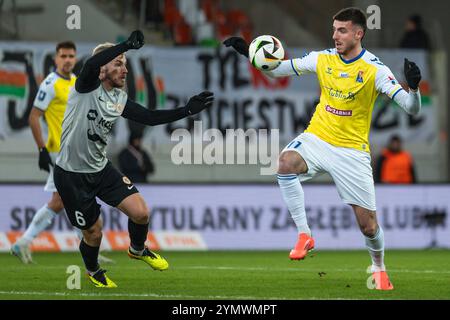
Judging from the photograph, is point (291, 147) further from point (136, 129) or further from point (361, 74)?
point (136, 129)

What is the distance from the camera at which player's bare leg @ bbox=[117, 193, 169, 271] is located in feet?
31.3

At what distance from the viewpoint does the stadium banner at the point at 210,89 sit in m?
18.1

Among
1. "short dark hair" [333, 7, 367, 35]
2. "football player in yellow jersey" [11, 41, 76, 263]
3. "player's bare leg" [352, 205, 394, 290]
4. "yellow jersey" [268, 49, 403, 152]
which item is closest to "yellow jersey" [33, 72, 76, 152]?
"football player in yellow jersey" [11, 41, 76, 263]

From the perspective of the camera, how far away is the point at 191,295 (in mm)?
9016

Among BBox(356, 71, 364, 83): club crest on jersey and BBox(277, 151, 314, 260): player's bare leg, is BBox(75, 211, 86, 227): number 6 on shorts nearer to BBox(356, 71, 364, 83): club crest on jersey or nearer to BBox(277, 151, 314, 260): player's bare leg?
BBox(277, 151, 314, 260): player's bare leg

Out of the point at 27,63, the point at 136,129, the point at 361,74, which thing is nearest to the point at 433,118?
the point at 136,129

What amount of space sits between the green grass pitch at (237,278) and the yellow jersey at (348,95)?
1346 mm

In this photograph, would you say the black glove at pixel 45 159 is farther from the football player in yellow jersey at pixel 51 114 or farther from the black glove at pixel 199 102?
the black glove at pixel 199 102

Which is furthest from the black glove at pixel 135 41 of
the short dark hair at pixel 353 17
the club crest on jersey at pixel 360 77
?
the club crest on jersey at pixel 360 77

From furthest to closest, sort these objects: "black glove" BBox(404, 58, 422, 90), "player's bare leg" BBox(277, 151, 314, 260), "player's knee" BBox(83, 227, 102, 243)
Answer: "player's knee" BBox(83, 227, 102, 243), "player's bare leg" BBox(277, 151, 314, 260), "black glove" BBox(404, 58, 422, 90)

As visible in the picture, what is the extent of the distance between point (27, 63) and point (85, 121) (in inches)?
359

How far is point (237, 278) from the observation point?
10.8m

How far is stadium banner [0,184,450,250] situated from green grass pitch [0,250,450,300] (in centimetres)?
120

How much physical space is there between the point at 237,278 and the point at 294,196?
1507 mm
